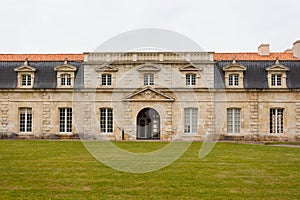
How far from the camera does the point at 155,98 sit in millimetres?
28078

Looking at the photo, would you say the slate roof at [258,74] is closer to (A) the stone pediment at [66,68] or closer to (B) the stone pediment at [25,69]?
(A) the stone pediment at [66,68]

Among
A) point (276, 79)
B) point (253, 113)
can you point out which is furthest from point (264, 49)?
point (253, 113)

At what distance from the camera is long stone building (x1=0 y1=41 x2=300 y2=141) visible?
2819cm

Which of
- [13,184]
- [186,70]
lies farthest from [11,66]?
[13,184]

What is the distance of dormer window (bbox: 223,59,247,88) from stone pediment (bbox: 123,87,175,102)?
4144 mm

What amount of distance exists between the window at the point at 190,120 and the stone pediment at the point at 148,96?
4.86 ft

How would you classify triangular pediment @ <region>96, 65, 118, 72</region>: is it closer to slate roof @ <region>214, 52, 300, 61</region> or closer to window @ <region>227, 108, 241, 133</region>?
slate roof @ <region>214, 52, 300, 61</region>

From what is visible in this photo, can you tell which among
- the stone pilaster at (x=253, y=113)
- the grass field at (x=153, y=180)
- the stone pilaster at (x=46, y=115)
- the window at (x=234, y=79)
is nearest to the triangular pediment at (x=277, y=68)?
the stone pilaster at (x=253, y=113)

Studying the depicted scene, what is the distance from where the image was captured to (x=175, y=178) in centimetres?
1021

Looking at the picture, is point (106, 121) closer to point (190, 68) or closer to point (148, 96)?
point (148, 96)

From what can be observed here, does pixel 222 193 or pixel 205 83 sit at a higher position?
pixel 205 83

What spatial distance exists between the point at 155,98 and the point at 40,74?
8.28 metres

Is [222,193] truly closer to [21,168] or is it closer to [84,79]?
[21,168]

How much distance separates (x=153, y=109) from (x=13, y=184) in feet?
64.0
